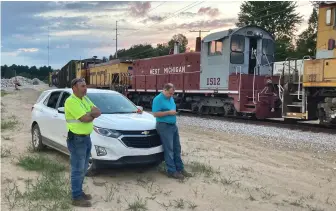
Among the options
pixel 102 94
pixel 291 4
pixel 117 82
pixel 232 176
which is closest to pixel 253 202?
pixel 232 176

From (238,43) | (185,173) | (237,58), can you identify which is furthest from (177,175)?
(238,43)

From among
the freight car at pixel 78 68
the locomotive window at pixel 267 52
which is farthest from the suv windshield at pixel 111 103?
the freight car at pixel 78 68

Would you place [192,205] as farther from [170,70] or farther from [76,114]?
[170,70]

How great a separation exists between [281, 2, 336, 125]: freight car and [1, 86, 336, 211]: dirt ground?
383cm

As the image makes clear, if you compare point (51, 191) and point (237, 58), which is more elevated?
point (237, 58)

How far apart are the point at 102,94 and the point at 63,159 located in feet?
5.25

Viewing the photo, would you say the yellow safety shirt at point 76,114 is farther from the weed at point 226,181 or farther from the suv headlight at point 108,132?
the weed at point 226,181

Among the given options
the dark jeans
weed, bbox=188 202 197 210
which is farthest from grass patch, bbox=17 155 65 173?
weed, bbox=188 202 197 210

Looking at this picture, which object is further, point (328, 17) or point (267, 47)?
point (267, 47)

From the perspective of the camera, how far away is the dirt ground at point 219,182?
5.67m

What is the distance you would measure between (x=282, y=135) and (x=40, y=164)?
7.10 metres

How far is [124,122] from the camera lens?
6.80m

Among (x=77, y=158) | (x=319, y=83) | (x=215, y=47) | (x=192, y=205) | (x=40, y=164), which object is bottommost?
(x=192, y=205)

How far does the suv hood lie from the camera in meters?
6.68
